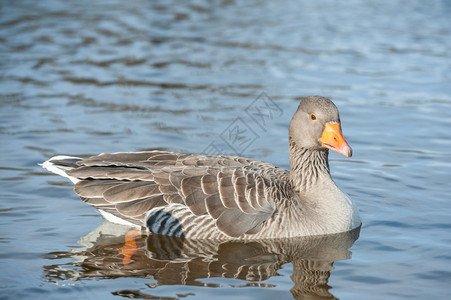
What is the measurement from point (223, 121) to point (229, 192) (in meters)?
5.85

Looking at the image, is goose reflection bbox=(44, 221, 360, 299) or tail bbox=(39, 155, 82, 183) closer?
goose reflection bbox=(44, 221, 360, 299)

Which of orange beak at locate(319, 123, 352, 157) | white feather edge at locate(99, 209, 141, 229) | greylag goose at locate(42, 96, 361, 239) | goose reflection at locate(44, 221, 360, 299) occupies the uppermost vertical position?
orange beak at locate(319, 123, 352, 157)

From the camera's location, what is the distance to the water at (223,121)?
8.26 meters

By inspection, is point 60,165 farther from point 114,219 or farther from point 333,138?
point 333,138

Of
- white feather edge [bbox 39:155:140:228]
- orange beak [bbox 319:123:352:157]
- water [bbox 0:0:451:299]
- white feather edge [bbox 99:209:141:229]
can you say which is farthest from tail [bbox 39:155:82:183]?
orange beak [bbox 319:123:352:157]

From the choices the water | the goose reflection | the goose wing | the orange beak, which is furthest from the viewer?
the orange beak

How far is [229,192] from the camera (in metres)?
9.23

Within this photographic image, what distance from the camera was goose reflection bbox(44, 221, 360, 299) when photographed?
8133 millimetres

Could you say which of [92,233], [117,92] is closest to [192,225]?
[92,233]

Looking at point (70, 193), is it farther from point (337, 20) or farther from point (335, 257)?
point (337, 20)

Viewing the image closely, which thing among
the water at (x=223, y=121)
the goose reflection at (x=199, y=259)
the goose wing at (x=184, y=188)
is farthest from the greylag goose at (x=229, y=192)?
the water at (x=223, y=121)

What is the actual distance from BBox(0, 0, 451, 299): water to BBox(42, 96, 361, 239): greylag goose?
0.98 ft

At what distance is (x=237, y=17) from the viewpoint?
83.9 ft

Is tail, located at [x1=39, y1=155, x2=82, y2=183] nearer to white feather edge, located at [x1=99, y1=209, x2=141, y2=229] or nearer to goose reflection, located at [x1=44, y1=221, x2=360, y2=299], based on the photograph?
white feather edge, located at [x1=99, y1=209, x2=141, y2=229]
